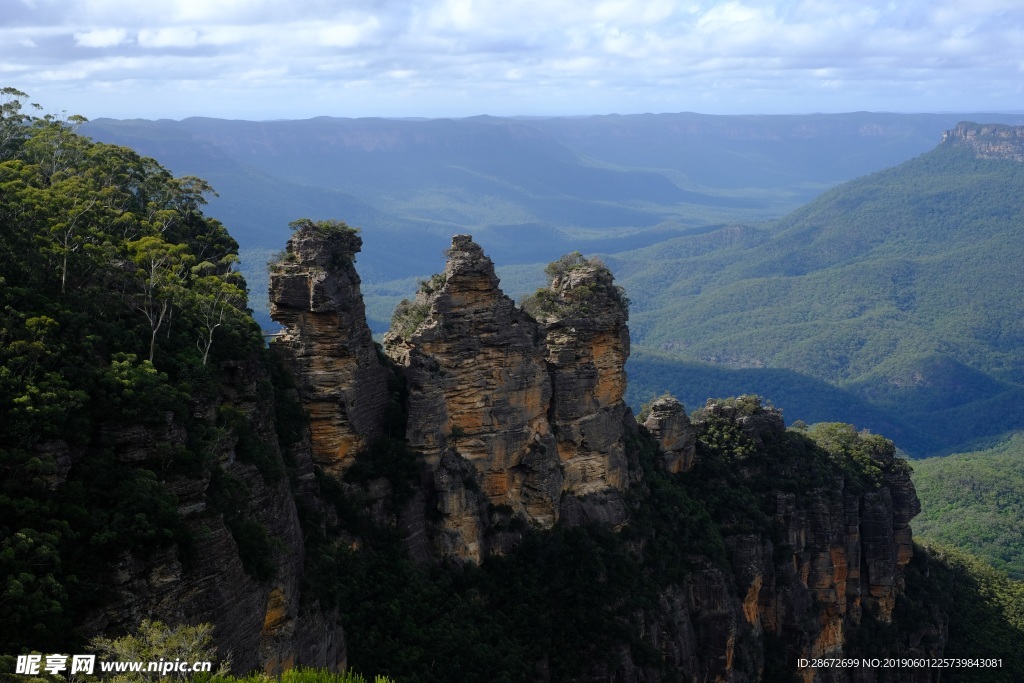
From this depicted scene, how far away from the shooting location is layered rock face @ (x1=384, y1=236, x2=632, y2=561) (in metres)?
36.9

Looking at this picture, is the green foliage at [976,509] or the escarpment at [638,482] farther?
the green foliage at [976,509]

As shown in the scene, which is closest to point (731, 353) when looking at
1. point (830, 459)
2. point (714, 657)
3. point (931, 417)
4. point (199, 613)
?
point (931, 417)

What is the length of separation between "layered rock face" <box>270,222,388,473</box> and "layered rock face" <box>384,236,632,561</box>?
8.44ft

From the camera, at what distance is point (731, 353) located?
6998 inches

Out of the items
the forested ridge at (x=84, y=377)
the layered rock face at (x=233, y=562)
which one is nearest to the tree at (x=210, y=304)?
the forested ridge at (x=84, y=377)

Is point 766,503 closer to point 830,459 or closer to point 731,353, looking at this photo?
point 830,459

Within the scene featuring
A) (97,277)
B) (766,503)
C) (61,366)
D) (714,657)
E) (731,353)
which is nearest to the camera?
(61,366)

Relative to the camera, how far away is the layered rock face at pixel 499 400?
121 feet

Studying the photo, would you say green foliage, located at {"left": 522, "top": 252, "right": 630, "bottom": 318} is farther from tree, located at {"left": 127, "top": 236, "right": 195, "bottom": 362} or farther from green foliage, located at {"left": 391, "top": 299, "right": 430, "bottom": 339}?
tree, located at {"left": 127, "top": 236, "right": 195, "bottom": 362}

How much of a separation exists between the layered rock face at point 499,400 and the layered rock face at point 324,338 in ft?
8.44

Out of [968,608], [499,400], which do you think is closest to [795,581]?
[968,608]

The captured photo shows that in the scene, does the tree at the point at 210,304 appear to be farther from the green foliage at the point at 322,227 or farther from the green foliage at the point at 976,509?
the green foliage at the point at 976,509

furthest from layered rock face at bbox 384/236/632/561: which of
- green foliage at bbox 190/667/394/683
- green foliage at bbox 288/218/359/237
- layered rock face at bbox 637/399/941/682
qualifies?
green foliage at bbox 190/667/394/683

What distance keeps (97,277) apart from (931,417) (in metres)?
141
